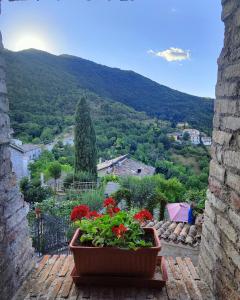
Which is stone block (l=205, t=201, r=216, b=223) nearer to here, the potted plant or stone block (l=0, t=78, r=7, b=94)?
the potted plant

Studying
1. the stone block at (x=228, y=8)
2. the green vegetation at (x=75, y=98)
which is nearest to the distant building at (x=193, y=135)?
the green vegetation at (x=75, y=98)

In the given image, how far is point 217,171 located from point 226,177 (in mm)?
153

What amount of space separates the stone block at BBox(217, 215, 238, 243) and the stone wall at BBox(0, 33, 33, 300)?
4.07ft

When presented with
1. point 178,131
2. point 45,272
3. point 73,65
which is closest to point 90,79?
point 73,65

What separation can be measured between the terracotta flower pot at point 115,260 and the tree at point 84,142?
1782cm

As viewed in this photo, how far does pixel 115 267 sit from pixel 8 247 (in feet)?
2.18

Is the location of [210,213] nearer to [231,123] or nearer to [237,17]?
[231,123]

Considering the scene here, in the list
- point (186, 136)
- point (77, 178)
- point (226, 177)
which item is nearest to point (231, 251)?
point (226, 177)

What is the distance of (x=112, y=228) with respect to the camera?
1907mm

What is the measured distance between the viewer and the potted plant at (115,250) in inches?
71.9

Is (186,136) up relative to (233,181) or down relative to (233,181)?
down

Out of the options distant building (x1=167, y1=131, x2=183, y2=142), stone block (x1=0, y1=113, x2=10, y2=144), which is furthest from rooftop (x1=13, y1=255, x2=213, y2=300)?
distant building (x1=167, y1=131, x2=183, y2=142)

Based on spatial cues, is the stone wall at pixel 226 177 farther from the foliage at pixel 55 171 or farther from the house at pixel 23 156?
the house at pixel 23 156

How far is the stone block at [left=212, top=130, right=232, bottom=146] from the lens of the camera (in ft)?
5.27
